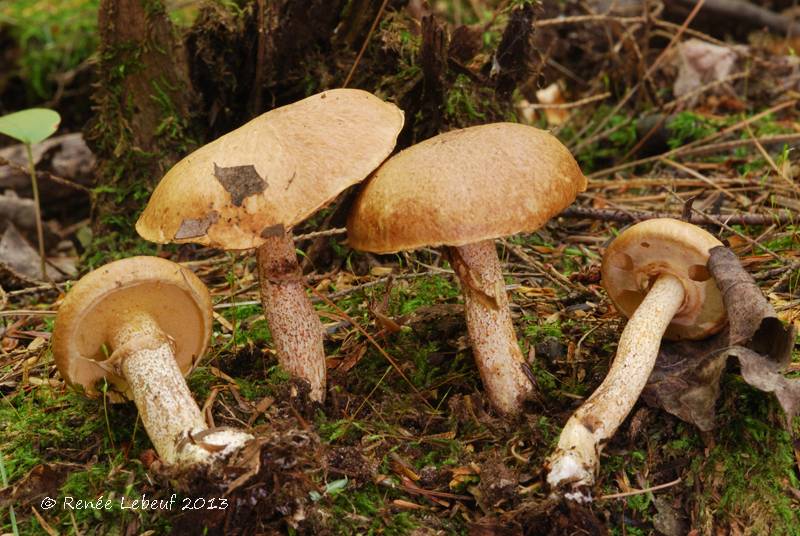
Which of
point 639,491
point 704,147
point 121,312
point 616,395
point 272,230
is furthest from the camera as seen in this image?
point 704,147

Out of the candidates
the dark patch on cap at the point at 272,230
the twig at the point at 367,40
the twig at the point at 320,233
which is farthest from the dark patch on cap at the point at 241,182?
the twig at the point at 367,40

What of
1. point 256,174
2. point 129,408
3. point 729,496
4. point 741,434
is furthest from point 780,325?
point 129,408

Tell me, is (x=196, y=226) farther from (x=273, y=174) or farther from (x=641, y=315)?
(x=641, y=315)

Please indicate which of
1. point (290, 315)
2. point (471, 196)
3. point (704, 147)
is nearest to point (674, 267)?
point (471, 196)

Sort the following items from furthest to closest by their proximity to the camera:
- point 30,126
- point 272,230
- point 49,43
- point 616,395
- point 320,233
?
point 49,43 < point 320,233 < point 30,126 < point 616,395 < point 272,230

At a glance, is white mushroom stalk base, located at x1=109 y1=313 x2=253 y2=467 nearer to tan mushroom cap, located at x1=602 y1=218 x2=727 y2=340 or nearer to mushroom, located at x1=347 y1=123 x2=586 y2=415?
mushroom, located at x1=347 y1=123 x2=586 y2=415

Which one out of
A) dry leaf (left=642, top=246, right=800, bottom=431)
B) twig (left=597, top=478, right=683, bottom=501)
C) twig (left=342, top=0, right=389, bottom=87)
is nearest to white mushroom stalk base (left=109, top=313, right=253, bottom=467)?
twig (left=597, top=478, right=683, bottom=501)

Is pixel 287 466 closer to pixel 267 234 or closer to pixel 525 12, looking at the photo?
pixel 267 234

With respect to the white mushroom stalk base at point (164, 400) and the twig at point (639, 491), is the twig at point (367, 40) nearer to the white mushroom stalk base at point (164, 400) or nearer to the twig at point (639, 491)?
the white mushroom stalk base at point (164, 400)

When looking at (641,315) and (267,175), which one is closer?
(267,175)
